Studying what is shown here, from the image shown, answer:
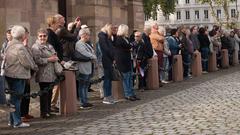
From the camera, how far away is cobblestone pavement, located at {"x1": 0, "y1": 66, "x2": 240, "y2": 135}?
8552 millimetres

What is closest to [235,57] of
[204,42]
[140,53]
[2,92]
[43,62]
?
[204,42]

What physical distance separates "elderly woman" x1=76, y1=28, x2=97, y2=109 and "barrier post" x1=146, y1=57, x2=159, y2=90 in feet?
11.4

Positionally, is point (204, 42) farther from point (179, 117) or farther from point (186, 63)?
point (179, 117)

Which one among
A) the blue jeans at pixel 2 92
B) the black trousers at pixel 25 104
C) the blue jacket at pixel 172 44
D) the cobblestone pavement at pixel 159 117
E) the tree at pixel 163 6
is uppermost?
the tree at pixel 163 6

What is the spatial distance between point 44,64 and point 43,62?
0.08 metres

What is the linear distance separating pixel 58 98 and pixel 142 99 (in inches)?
95.6

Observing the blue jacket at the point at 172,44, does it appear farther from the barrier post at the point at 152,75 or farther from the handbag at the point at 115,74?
the handbag at the point at 115,74

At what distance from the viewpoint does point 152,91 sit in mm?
14445

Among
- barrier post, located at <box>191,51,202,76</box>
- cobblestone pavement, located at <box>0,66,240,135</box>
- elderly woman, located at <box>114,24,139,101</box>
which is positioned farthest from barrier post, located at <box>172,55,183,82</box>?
elderly woman, located at <box>114,24,139,101</box>

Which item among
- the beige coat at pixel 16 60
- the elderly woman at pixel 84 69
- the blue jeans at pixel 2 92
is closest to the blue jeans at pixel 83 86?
the elderly woman at pixel 84 69

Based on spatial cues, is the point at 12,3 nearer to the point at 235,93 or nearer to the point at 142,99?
the point at 142,99

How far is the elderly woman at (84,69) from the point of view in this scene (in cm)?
1141

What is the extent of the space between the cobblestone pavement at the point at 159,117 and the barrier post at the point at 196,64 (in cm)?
495

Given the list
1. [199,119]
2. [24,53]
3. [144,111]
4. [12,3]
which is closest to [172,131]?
[199,119]
